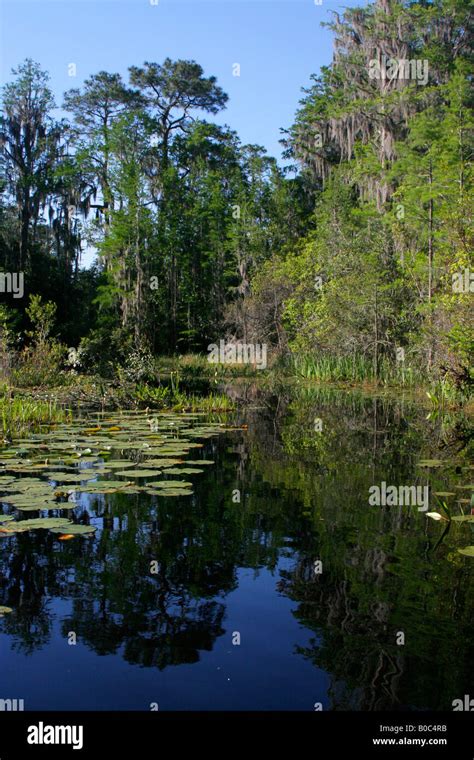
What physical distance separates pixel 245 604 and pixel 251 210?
37.8m

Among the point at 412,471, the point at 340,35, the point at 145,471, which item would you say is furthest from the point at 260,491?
the point at 340,35

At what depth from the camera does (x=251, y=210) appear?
4050cm

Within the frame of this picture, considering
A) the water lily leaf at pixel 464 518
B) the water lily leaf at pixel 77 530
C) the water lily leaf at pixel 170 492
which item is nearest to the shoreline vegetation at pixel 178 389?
the water lily leaf at pixel 170 492

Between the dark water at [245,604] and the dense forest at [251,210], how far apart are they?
12774mm

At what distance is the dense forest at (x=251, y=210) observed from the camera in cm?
2441

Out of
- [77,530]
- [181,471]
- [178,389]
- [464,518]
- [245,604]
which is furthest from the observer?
[178,389]

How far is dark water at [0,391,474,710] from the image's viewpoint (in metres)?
3.36

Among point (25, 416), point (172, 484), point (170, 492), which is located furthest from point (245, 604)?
point (25, 416)

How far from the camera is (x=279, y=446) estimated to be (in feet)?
34.2

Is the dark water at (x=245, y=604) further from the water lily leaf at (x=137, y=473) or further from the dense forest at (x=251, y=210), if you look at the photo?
the dense forest at (x=251, y=210)

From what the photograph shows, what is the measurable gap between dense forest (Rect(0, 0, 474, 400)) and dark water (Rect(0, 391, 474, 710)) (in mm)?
12774

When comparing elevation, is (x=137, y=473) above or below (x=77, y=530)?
above

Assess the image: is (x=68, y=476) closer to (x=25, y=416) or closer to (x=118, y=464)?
(x=118, y=464)

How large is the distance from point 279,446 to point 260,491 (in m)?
3.09
